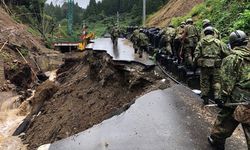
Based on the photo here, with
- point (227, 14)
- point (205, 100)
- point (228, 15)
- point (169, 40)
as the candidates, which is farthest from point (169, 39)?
point (205, 100)

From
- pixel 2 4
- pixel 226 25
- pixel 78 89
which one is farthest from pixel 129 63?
pixel 2 4

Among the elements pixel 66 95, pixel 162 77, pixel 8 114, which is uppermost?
pixel 162 77

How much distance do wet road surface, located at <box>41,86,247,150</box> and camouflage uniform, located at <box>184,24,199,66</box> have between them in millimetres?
2810

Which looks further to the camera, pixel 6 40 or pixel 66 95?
pixel 6 40

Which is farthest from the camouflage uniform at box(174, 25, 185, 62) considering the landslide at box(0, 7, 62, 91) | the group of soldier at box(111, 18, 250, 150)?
the landslide at box(0, 7, 62, 91)

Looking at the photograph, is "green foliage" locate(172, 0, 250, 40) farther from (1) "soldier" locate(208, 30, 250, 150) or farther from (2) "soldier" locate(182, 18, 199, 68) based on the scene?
(1) "soldier" locate(208, 30, 250, 150)

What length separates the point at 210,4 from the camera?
24391mm

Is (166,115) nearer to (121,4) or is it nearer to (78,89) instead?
(78,89)

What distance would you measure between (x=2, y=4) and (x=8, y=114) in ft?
102

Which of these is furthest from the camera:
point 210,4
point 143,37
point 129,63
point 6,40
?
point 6,40

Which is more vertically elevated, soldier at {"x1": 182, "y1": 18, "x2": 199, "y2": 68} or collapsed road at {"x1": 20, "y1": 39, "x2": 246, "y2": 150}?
soldier at {"x1": 182, "y1": 18, "x2": 199, "y2": 68}

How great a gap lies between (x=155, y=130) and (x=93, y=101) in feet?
20.3

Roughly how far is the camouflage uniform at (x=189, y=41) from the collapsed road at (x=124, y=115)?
1087 mm

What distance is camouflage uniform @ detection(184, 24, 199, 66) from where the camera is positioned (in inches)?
558
